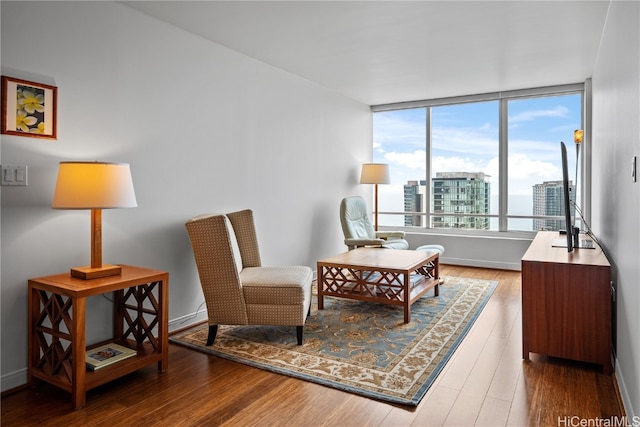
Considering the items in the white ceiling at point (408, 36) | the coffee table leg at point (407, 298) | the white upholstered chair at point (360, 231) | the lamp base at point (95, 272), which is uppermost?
the white ceiling at point (408, 36)

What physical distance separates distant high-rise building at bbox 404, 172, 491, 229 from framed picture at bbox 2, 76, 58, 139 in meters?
5.13

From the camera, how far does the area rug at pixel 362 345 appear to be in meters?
2.53

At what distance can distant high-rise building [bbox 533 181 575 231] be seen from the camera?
566 cm

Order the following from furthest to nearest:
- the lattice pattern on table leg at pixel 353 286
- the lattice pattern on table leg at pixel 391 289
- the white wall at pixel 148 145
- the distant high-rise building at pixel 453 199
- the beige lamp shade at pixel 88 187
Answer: the distant high-rise building at pixel 453 199
the lattice pattern on table leg at pixel 353 286
the lattice pattern on table leg at pixel 391 289
the white wall at pixel 148 145
the beige lamp shade at pixel 88 187

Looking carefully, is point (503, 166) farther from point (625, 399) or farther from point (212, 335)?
point (212, 335)

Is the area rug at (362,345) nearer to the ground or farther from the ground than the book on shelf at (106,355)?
nearer to the ground

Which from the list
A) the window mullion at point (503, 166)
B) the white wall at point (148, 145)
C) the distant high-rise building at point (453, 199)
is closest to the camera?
the white wall at point (148, 145)

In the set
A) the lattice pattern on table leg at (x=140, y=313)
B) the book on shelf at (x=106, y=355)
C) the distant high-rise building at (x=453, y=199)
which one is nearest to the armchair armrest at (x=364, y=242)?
the distant high-rise building at (x=453, y=199)

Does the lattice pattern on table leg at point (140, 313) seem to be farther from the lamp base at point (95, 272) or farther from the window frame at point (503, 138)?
the window frame at point (503, 138)

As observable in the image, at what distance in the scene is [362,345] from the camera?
308 centimetres

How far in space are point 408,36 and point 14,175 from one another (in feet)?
9.97

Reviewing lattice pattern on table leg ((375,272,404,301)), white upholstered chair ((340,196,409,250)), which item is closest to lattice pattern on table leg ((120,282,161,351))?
lattice pattern on table leg ((375,272,404,301))

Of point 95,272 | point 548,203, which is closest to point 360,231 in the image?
point 548,203

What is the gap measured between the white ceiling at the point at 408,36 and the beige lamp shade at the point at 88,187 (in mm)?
1330
